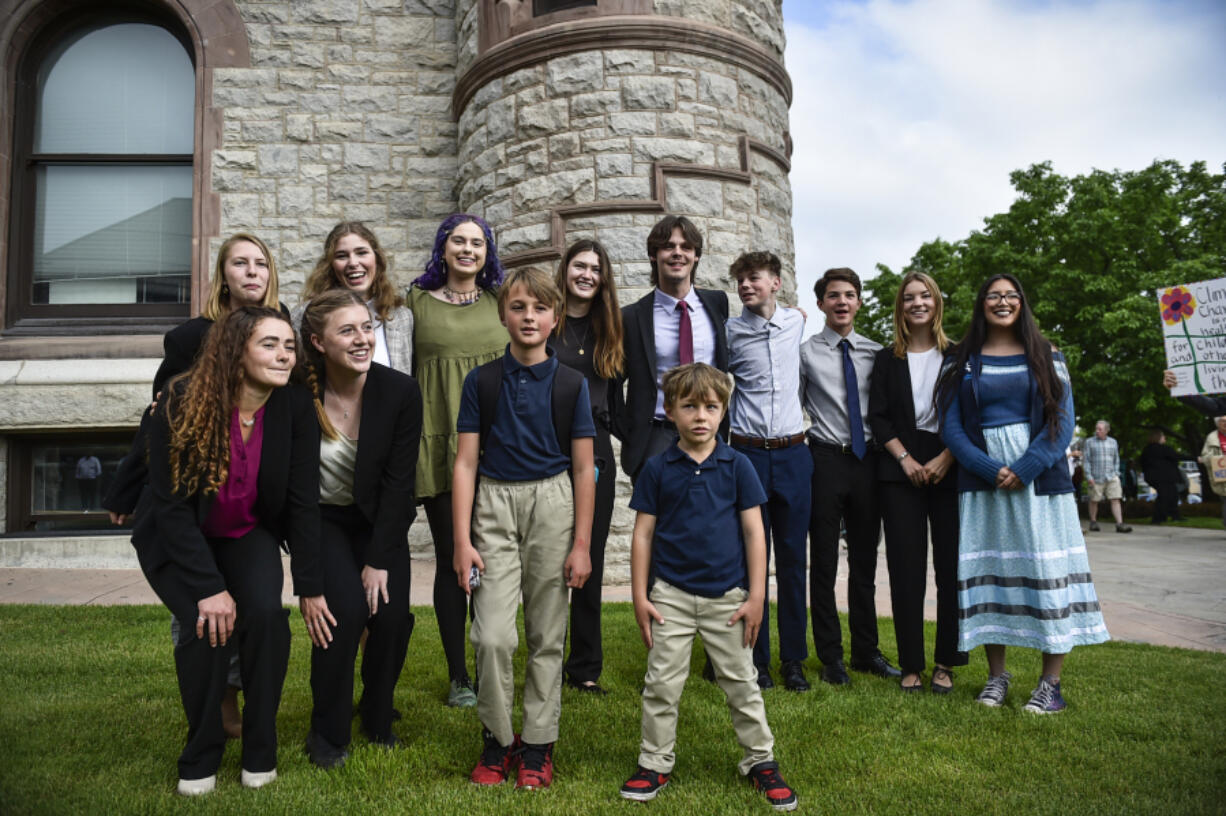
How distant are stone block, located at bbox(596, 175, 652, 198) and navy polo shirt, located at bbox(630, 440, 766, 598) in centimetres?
441

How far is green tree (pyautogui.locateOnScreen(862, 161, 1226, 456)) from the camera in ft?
64.6

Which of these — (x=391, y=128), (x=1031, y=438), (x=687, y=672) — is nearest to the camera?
(x=687, y=672)

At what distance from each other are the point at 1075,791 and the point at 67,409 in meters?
8.04

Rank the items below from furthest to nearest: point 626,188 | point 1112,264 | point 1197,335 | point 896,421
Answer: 1. point 1112,264
2. point 626,188
3. point 1197,335
4. point 896,421

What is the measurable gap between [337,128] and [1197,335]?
7917 mm

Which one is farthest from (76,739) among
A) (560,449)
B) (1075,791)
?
(1075,791)

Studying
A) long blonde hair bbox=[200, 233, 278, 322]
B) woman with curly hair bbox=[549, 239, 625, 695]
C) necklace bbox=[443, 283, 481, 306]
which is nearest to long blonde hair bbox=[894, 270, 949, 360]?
woman with curly hair bbox=[549, 239, 625, 695]

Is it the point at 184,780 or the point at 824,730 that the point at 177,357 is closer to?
Result: the point at 184,780

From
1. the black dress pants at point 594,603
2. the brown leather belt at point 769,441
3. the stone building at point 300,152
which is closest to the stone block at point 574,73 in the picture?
the stone building at point 300,152

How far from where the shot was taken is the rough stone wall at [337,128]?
8281mm

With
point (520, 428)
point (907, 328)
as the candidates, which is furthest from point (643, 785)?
point (907, 328)

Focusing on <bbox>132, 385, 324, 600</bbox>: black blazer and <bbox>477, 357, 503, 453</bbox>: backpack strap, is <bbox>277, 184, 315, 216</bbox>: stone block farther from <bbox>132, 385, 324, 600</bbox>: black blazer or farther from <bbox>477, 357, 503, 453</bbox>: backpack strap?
<bbox>477, 357, 503, 453</bbox>: backpack strap

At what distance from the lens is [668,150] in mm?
7141

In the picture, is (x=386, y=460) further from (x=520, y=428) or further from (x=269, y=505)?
(x=520, y=428)
